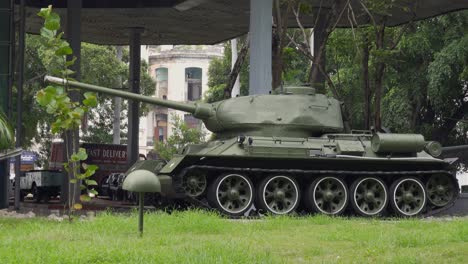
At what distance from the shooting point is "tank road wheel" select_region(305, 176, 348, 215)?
1878 centimetres

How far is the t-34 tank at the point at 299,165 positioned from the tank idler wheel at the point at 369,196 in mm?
19

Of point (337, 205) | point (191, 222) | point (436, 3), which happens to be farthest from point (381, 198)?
point (436, 3)

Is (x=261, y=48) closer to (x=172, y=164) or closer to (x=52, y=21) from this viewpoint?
(x=172, y=164)

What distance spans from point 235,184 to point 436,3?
1167 centimetres

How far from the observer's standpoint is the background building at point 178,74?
86375 millimetres

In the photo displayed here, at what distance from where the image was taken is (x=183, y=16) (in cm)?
3064

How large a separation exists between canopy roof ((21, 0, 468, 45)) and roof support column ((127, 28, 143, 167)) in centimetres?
45

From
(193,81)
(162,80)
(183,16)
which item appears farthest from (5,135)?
(162,80)

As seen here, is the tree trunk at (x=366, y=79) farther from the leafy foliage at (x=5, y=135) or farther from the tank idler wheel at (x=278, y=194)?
the leafy foliage at (x=5, y=135)

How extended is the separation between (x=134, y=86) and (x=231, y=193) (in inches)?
685

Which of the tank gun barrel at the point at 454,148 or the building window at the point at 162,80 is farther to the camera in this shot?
the building window at the point at 162,80

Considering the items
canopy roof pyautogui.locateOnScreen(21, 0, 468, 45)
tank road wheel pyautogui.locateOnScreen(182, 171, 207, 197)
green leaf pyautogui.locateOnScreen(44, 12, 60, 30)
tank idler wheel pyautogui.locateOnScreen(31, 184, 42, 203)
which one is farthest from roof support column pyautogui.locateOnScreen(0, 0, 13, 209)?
canopy roof pyautogui.locateOnScreen(21, 0, 468, 45)

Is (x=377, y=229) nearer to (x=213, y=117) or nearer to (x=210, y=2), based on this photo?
(x=213, y=117)

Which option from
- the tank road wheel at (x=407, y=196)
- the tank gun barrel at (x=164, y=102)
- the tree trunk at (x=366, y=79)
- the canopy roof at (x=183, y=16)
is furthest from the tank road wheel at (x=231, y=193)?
the canopy roof at (x=183, y=16)
